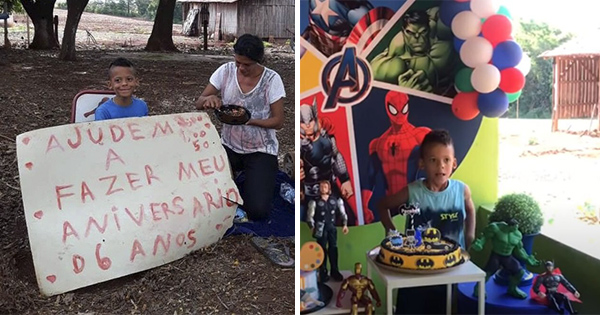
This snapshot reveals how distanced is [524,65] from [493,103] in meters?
0.22

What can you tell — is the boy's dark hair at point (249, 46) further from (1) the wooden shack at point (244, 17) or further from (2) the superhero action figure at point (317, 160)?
(2) the superhero action figure at point (317, 160)

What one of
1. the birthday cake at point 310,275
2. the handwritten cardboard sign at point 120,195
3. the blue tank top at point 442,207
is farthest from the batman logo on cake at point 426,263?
the handwritten cardboard sign at point 120,195

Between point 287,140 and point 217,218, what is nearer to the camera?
point 217,218

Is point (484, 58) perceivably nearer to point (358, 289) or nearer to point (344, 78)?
point (344, 78)

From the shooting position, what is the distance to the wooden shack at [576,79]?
2.80 m

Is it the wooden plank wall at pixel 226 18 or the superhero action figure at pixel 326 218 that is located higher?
the wooden plank wall at pixel 226 18

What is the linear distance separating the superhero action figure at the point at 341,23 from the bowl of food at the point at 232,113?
1.12m

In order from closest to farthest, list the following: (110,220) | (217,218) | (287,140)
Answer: (110,220) < (217,218) < (287,140)

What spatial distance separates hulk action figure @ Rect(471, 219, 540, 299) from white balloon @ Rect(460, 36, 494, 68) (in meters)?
0.74

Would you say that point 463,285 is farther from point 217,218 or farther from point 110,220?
point 110,220

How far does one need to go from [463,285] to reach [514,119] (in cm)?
79

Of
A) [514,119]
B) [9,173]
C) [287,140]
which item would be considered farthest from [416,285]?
[9,173]

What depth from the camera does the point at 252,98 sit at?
3809 mm

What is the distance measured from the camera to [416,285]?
276 centimetres
